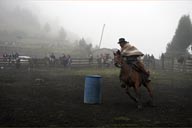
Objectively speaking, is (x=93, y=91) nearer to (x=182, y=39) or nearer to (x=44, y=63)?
(x=44, y=63)

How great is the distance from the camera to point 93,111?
10.2 meters

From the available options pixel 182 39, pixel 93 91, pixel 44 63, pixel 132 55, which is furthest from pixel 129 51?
pixel 182 39

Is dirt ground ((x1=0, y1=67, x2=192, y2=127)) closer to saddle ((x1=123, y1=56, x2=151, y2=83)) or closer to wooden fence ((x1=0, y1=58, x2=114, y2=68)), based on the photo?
saddle ((x1=123, y1=56, x2=151, y2=83))

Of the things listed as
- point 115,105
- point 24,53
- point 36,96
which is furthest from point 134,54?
point 24,53

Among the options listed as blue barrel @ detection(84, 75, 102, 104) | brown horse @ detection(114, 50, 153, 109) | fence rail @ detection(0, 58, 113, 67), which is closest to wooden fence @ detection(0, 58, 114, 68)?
fence rail @ detection(0, 58, 113, 67)

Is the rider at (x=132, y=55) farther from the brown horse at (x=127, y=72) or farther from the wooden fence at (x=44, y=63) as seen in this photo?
the wooden fence at (x=44, y=63)

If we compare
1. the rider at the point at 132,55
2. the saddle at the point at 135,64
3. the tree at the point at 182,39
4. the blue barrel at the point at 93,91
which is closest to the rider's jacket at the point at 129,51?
the rider at the point at 132,55

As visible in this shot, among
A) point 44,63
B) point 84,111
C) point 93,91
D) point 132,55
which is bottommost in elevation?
point 84,111

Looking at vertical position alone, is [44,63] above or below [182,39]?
below

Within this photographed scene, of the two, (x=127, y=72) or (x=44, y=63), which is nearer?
(x=127, y=72)

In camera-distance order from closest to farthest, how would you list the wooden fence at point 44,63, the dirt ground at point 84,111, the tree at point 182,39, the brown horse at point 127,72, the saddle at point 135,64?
the dirt ground at point 84,111, the brown horse at point 127,72, the saddle at point 135,64, the wooden fence at point 44,63, the tree at point 182,39

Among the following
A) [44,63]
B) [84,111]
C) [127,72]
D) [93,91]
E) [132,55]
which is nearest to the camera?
[84,111]

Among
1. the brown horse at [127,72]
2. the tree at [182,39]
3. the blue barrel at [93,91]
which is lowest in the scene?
the blue barrel at [93,91]

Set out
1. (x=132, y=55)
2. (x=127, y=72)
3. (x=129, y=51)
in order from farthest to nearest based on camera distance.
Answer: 1. (x=129, y=51)
2. (x=132, y=55)
3. (x=127, y=72)
